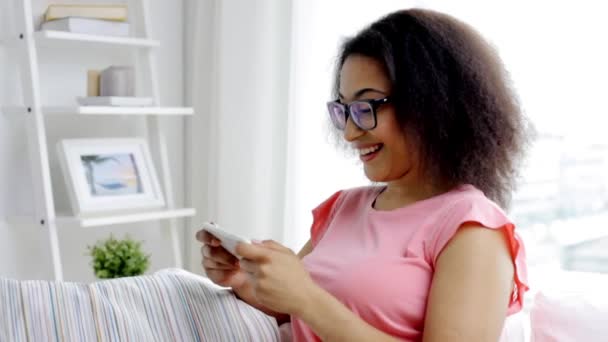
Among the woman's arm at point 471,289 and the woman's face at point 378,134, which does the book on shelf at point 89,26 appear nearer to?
the woman's face at point 378,134

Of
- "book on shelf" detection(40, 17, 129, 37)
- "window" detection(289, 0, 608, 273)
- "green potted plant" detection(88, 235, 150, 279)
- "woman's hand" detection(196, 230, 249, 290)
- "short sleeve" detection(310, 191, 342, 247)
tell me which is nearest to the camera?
"woman's hand" detection(196, 230, 249, 290)

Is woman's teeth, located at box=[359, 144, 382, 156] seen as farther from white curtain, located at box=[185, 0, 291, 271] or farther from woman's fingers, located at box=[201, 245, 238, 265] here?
white curtain, located at box=[185, 0, 291, 271]

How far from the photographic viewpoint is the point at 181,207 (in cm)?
328

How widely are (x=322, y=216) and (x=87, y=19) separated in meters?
1.40

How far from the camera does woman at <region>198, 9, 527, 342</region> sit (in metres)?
1.27

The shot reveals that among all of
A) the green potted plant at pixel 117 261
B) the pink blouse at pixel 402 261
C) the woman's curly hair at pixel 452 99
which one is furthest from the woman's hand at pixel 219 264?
the green potted plant at pixel 117 261

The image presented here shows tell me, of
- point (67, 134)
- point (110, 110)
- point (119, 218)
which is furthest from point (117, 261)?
point (67, 134)

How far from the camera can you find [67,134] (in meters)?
2.97

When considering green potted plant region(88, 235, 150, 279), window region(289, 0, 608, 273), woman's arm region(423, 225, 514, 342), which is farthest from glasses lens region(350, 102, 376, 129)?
green potted plant region(88, 235, 150, 279)

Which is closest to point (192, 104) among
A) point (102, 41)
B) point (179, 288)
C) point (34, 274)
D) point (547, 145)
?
point (102, 41)

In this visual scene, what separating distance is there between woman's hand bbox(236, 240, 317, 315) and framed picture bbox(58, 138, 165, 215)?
1580 mm

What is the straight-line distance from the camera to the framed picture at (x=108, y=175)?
2750 millimetres

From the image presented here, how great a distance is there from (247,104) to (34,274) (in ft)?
2.96

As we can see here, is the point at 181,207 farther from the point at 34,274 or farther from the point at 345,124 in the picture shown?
the point at 345,124
